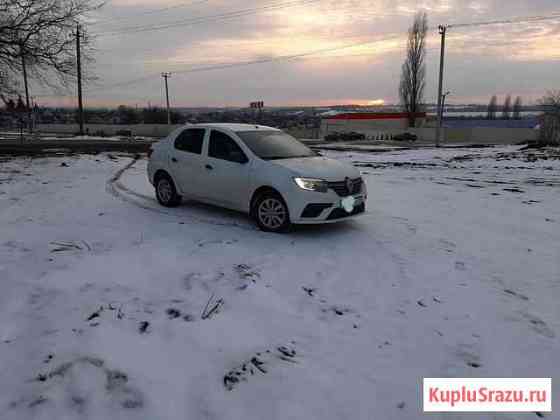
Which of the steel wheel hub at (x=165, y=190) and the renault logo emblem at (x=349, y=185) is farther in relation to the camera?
the steel wheel hub at (x=165, y=190)

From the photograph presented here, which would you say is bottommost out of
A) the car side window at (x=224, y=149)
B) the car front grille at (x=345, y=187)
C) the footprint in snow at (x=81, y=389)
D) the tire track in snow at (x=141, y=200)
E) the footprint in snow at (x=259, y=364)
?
the footprint in snow at (x=259, y=364)

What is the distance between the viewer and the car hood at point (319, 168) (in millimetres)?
6473

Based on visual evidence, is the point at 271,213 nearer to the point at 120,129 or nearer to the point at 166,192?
the point at 166,192

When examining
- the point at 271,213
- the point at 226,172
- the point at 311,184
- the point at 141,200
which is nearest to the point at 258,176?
the point at 271,213

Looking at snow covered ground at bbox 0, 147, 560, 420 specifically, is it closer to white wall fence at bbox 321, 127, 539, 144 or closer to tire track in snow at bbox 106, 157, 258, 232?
tire track in snow at bbox 106, 157, 258, 232

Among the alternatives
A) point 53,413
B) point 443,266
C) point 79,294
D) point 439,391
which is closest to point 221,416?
point 53,413

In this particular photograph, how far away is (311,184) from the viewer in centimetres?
640

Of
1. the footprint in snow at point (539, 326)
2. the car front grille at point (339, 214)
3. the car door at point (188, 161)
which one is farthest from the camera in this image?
the car door at point (188, 161)

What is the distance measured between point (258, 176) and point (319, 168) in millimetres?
950

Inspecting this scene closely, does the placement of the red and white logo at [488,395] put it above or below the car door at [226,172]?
below

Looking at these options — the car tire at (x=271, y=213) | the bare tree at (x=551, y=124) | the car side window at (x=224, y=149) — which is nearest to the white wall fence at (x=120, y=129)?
the bare tree at (x=551, y=124)

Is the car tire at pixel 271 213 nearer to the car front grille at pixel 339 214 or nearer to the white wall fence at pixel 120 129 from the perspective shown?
the car front grille at pixel 339 214

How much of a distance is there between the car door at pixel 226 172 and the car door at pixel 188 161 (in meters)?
0.23

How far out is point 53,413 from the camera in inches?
107
